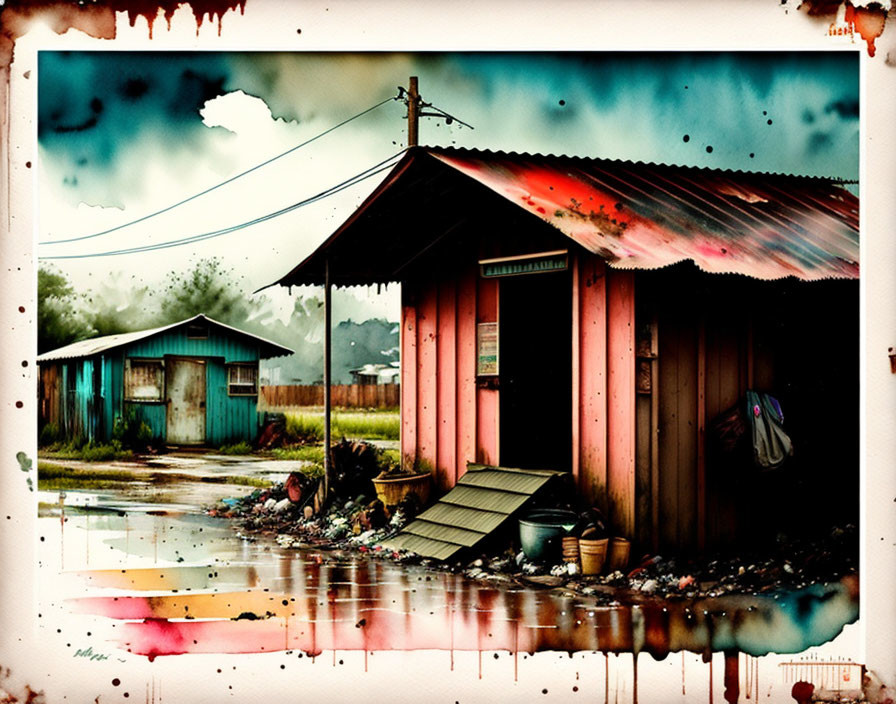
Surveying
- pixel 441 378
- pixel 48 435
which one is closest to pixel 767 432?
pixel 441 378

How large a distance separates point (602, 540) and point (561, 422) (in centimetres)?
319

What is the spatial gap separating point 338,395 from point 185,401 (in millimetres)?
1546

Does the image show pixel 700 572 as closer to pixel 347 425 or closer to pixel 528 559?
pixel 528 559

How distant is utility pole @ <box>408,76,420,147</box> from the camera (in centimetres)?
723

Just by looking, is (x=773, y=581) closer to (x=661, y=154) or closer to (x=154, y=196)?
(x=661, y=154)

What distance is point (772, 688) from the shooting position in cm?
673

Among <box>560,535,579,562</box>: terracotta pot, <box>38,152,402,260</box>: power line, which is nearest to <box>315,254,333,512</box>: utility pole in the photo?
<box>38,152,402,260</box>: power line

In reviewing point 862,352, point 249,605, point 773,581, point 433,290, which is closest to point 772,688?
point 773,581

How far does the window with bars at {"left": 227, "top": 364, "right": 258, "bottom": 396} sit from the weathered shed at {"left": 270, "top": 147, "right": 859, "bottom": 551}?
0.88 metres

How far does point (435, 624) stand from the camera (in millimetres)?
7109

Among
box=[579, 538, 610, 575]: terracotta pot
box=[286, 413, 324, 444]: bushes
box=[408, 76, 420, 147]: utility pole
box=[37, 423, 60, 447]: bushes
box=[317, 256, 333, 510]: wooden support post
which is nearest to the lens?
box=[37, 423, 60, 447]: bushes

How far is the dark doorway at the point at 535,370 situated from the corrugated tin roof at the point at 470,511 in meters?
0.44

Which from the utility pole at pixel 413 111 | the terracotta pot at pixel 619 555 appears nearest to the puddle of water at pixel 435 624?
the terracotta pot at pixel 619 555

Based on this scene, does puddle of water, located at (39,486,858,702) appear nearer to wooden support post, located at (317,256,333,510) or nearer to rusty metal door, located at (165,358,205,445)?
rusty metal door, located at (165,358,205,445)
